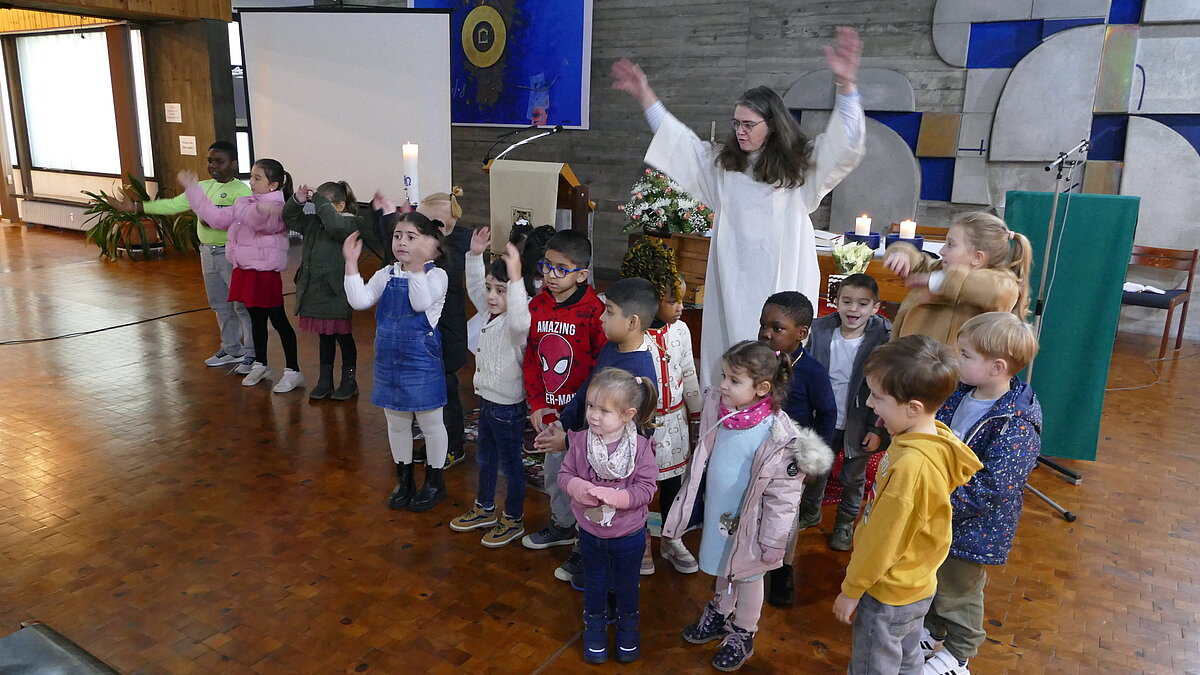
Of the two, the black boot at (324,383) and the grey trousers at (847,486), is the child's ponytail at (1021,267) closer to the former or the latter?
the grey trousers at (847,486)

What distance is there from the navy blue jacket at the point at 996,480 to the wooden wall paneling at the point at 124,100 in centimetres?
1013

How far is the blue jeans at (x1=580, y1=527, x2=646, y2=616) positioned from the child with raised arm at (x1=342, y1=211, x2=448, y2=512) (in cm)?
104

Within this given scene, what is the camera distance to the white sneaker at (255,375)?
15.5 ft

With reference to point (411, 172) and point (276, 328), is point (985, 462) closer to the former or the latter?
point (411, 172)

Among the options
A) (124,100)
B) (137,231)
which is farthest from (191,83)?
(137,231)

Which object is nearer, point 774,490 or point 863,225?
point 774,490

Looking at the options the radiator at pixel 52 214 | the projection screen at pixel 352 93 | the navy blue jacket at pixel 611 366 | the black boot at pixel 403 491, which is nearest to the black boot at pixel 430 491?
the black boot at pixel 403 491

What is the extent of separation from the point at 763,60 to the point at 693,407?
518 cm

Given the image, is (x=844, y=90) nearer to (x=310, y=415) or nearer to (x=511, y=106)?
(x=310, y=415)

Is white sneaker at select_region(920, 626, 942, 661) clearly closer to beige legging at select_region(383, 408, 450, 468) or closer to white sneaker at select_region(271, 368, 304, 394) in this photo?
beige legging at select_region(383, 408, 450, 468)

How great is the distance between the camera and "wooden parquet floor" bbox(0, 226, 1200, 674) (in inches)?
94.8

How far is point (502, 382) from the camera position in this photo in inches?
111

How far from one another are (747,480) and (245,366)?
3.76m

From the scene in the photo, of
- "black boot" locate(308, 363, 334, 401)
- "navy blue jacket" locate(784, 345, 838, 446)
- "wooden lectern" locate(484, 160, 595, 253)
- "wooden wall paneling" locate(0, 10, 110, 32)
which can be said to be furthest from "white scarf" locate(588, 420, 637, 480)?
"wooden wall paneling" locate(0, 10, 110, 32)
